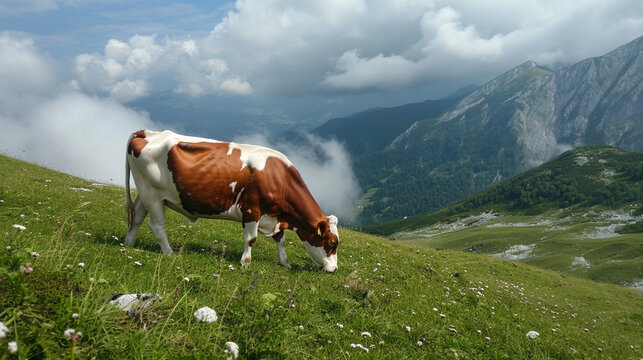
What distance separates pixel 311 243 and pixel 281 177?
2.31 m

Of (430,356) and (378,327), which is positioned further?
(378,327)

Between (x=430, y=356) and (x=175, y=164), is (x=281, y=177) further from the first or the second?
(x=430, y=356)

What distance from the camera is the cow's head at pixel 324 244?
10.9 m

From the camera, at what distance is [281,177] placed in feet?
34.4

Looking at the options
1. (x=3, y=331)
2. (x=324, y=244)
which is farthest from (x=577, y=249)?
(x=3, y=331)

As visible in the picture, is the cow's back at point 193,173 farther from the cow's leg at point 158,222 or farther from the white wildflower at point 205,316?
the white wildflower at point 205,316

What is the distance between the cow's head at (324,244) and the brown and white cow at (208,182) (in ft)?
3.19

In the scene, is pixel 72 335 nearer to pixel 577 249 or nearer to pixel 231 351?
pixel 231 351

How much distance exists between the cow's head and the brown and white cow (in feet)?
3.19

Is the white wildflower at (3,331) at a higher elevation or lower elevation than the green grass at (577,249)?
higher

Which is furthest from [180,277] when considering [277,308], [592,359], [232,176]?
[592,359]

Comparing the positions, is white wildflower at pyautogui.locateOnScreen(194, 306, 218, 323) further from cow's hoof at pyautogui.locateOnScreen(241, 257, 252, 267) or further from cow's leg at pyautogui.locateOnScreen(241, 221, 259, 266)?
cow's leg at pyautogui.locateOnScreen(241, 221, 259, 266)

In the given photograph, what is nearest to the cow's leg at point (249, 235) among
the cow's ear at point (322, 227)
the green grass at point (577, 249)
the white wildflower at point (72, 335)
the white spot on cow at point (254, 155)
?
the white spot on cow at point (254, 155)

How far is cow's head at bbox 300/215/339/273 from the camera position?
10930 mm
